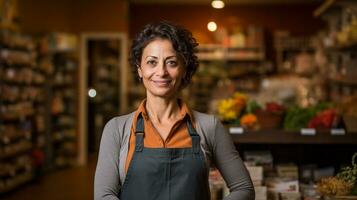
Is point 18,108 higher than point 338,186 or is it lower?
lower

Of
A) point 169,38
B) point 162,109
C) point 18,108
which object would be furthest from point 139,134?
A: point 18,108

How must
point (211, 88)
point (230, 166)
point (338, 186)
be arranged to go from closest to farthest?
point (230, 166), point (338, 186), point (211, 88)

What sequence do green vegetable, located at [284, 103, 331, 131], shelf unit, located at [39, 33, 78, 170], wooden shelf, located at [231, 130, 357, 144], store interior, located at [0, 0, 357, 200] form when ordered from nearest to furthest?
wooden shelf, located at [231, 130, 357, 144]
store interior, located at [0, 0, 357, 200]
green vegetable, located at [284, 103, 331, 131]
shelf unit, located at [39, 33, 78, 170]

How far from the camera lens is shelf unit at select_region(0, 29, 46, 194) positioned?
748 cm

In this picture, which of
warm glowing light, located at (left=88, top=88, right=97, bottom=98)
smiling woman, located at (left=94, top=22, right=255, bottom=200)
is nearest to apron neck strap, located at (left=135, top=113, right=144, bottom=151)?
smiling woman, located at (left=94, top=22, right=255, bottom=200)

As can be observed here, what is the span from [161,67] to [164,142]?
25 centimetres

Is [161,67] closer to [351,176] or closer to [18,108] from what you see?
[351,176]

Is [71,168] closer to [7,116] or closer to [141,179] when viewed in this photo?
[7,116]

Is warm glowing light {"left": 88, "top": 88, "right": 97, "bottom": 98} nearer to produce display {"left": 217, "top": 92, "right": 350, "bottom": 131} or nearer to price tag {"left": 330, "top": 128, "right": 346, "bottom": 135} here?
produce display {"left": 217, "top": 92, "right": 350, "bottom": 131}

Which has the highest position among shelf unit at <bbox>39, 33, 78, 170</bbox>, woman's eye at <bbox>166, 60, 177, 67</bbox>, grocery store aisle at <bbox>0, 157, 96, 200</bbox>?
woman's eye at <bbox>166, 60, 177, 67</bbox>

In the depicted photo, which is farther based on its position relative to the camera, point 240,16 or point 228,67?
point 240,16

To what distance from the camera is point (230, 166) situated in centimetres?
208

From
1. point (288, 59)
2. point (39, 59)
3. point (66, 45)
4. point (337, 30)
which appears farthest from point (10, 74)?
point (288, 59)

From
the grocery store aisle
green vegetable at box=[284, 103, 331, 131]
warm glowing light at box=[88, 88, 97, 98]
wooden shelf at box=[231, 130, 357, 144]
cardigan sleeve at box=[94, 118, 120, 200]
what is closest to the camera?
cardigan sleeve at box=[94, 118, 120, 200]
